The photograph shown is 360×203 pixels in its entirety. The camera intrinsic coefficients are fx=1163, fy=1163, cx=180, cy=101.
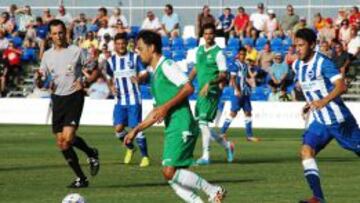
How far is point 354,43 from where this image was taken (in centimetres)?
3691

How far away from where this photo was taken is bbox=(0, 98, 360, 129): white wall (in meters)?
35.5

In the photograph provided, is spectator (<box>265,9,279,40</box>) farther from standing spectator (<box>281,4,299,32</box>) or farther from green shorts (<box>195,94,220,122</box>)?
green shorts (<box>195,94,220,122</box>)

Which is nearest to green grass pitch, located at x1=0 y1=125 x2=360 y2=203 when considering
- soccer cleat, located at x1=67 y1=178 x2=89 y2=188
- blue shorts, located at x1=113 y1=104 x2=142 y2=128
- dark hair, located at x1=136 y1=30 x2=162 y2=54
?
soccer cleat, located at x1=67 y1=178 x2=89 y2=188

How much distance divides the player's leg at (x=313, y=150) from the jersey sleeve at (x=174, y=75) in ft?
8.07

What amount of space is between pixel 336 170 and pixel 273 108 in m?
15.0

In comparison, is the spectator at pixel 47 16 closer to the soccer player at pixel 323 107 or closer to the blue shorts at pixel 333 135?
the soccer player at pixel 323 107

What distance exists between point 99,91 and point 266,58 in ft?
18.6

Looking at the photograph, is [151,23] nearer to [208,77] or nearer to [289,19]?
[289,19]

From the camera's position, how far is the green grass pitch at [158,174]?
16.2 meters

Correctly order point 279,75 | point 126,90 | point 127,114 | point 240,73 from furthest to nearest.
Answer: point 279,75 < point 240,73 < point 127,114 < point 126,90

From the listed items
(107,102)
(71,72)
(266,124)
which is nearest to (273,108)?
(266,124)

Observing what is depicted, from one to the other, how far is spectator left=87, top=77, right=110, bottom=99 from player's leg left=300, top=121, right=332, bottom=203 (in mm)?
23860

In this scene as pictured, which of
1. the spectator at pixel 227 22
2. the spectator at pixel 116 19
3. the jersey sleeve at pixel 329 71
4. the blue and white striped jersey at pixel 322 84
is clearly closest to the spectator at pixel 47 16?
the spectator at pixel 116 19

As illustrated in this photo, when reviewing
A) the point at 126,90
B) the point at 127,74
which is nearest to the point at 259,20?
the point at 127,74
